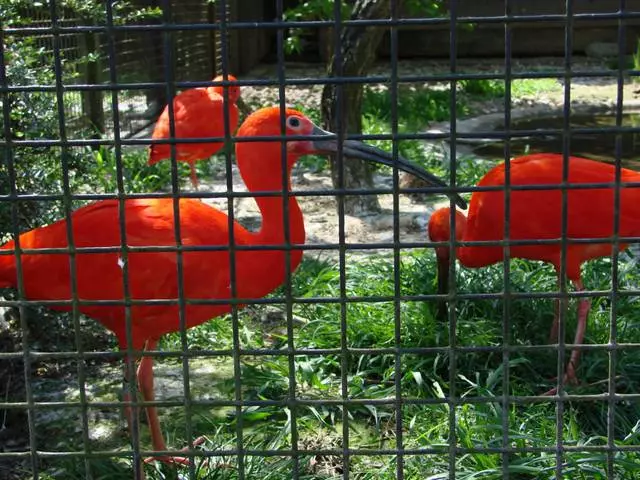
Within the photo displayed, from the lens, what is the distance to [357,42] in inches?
251

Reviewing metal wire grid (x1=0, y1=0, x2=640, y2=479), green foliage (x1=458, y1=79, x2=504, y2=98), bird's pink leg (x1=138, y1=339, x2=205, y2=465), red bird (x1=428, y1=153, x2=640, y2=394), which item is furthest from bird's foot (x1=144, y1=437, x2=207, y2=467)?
green foliage (x1=458, y1=79, x2=504, y2=98)

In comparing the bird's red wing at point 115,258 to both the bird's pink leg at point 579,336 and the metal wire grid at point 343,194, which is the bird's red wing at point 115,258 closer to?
the metal wire grid at point 343,194

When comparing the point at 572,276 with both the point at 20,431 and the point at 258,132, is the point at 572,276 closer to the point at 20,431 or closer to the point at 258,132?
the point at 258,132

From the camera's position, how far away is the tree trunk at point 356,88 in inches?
249

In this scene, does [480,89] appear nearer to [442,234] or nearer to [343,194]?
[442,234]

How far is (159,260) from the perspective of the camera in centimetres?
323

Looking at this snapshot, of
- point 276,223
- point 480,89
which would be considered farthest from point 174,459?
point 480,89

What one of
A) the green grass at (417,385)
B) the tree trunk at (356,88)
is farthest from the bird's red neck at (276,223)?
the tree trunk at (356,88)

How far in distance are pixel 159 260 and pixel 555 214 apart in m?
1.94

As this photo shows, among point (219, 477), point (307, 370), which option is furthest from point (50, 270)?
point (307, 370)

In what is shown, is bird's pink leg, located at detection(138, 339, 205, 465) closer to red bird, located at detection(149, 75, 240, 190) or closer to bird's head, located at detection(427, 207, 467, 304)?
bird's head, located at detection(427, 207, 467, 304)

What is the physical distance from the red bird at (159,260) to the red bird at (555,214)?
1.09 m

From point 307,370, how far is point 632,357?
1497 millimetres

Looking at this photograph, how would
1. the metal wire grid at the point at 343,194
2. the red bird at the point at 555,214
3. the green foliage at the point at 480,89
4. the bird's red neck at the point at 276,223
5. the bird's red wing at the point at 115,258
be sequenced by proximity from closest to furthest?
the metal wire grid at the point at 343,194 → the bird's red wing at the point at 115,258 → the bird's red neck at the point at 276,223 → the red bird at the point at 555,214 → the green foliage at the point at 480,89
